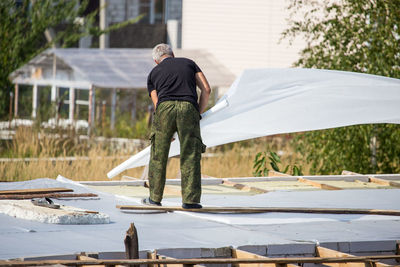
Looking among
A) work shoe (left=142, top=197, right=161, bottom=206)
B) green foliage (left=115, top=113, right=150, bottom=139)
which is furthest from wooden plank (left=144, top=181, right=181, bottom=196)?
green foliage (left=115, top=113, right=150, bottom=139)

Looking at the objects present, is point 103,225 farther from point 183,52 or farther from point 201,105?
point 183,52

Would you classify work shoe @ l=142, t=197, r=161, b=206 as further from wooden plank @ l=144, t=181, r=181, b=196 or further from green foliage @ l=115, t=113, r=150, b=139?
green foliage @ l=115, t=113, r=150, b=139

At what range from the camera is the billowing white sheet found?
343 inches

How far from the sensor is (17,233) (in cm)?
671

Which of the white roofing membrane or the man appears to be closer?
the white roofing membrane

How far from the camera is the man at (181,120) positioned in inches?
308

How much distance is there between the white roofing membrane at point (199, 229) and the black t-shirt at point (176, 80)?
1.18 m

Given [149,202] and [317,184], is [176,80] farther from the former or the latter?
[317,184]

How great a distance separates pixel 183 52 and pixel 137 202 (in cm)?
1551

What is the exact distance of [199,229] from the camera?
7.18 metres

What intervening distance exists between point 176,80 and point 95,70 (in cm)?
1328

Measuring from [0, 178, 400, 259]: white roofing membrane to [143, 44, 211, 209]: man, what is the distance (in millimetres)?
354

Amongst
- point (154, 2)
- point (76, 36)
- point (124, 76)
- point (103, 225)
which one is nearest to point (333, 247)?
point (103, 225)

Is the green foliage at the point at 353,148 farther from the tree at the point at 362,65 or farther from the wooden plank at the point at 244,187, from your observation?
the wooden plank at the point at 244,187
